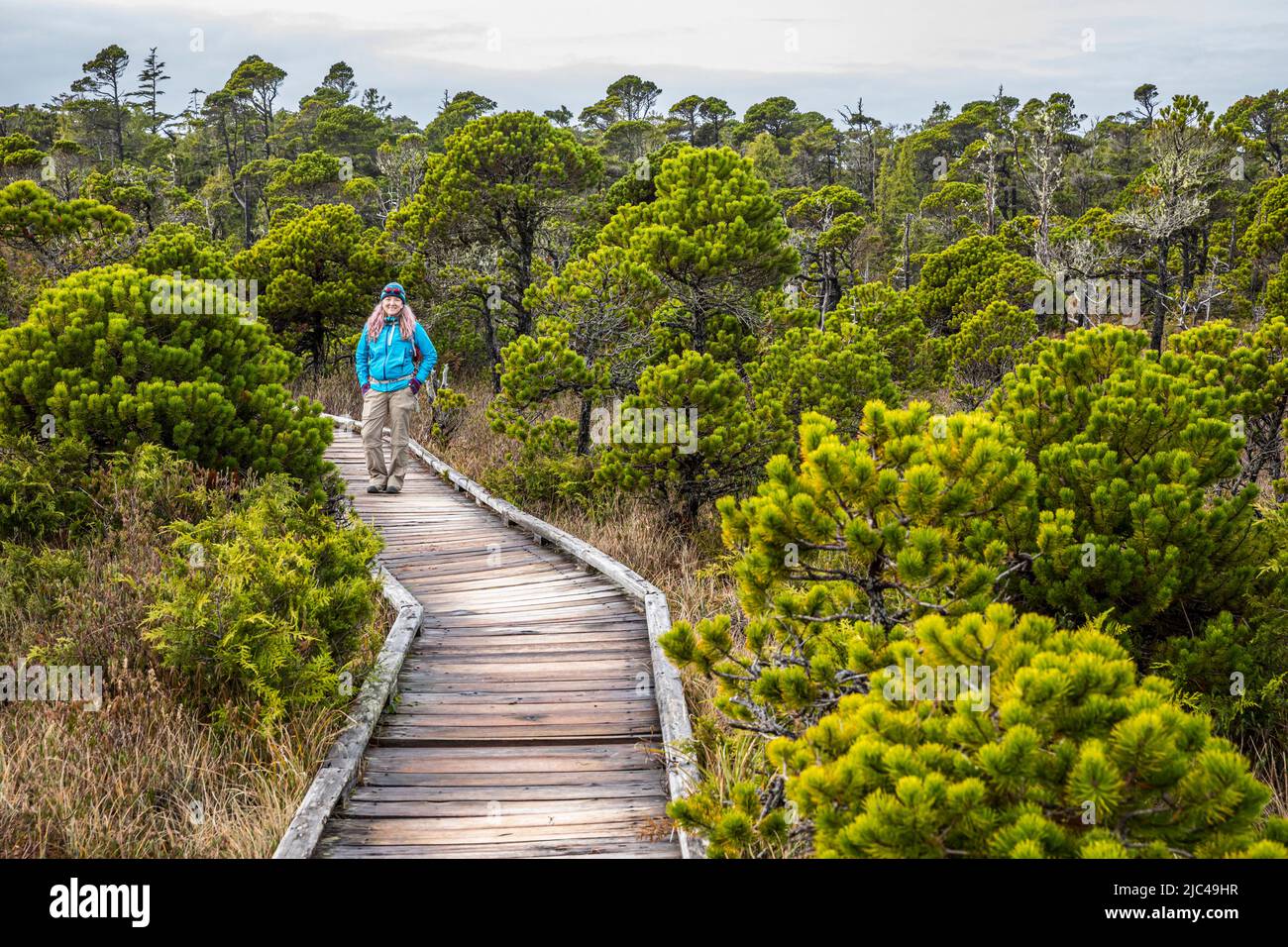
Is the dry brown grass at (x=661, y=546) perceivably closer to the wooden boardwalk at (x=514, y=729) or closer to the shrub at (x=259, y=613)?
the wooden boardwalk at (x=514, y=729)

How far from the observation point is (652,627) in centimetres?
591

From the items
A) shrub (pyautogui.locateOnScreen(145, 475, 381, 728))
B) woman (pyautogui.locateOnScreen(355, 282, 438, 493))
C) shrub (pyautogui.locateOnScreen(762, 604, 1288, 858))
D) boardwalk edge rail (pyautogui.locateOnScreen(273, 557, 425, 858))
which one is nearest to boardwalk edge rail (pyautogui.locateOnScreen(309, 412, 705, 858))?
boardwalk edge rail (pyautogui.locateOnScreen(273, 557, 425, 858))

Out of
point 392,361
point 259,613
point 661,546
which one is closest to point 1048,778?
point 259,613

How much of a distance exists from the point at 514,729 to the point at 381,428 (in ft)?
19.0

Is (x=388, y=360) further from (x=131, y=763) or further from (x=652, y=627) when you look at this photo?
(x=131, y=763)

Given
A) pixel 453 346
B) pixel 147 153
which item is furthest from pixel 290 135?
pixel 453 346

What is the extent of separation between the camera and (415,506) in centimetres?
980

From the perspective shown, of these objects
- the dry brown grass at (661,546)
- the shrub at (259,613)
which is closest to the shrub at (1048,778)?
the dry brown grass at (661,546)

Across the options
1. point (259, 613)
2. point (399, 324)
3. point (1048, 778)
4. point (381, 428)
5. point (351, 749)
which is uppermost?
point (399, 324)

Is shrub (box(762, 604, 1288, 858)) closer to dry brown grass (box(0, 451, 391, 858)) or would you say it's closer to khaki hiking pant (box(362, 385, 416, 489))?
dry brown grass (box(0, 451, 391, 858))

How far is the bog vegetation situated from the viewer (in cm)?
231

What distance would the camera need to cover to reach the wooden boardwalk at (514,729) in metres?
3.68

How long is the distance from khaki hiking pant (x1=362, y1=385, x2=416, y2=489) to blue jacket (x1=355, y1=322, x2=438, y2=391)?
114 mm

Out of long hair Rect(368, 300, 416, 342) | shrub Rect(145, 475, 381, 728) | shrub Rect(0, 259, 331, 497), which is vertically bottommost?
shrub Rect(145, 475, 381, 728)
